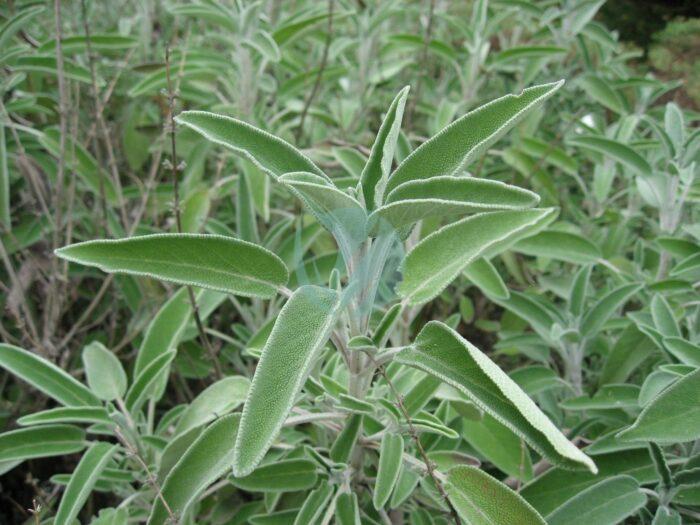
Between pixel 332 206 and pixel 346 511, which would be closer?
pixel 332 206

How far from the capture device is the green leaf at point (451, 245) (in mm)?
792

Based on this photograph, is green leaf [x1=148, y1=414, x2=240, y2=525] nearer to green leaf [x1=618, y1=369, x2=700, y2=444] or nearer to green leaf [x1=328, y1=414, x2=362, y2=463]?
green leaf [x1=328, y1=414, x2=362, y2=463]

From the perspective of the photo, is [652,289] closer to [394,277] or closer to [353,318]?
[394,277]

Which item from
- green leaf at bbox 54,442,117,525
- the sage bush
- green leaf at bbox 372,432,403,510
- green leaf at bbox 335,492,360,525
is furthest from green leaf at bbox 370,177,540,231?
green leaf at bbox 54,442,117,525

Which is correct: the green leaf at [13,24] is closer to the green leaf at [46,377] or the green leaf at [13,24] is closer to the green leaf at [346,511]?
the green leaf at [46,377]

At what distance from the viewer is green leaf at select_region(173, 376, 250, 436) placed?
3.19ft

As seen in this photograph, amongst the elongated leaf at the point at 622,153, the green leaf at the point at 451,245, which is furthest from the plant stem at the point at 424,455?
the elongated leaf at the point at 622,153

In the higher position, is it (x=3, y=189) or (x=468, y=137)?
(x=468, y=137)

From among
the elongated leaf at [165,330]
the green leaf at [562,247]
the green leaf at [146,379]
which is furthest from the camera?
the green leaf at [562,247]

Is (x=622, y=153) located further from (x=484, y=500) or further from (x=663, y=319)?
(x=484, y=500)

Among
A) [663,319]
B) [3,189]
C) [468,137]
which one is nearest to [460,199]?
[468,137]

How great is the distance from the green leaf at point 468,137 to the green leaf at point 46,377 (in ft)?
2.12

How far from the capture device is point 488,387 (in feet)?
2.07

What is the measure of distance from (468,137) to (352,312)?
0.92ft
